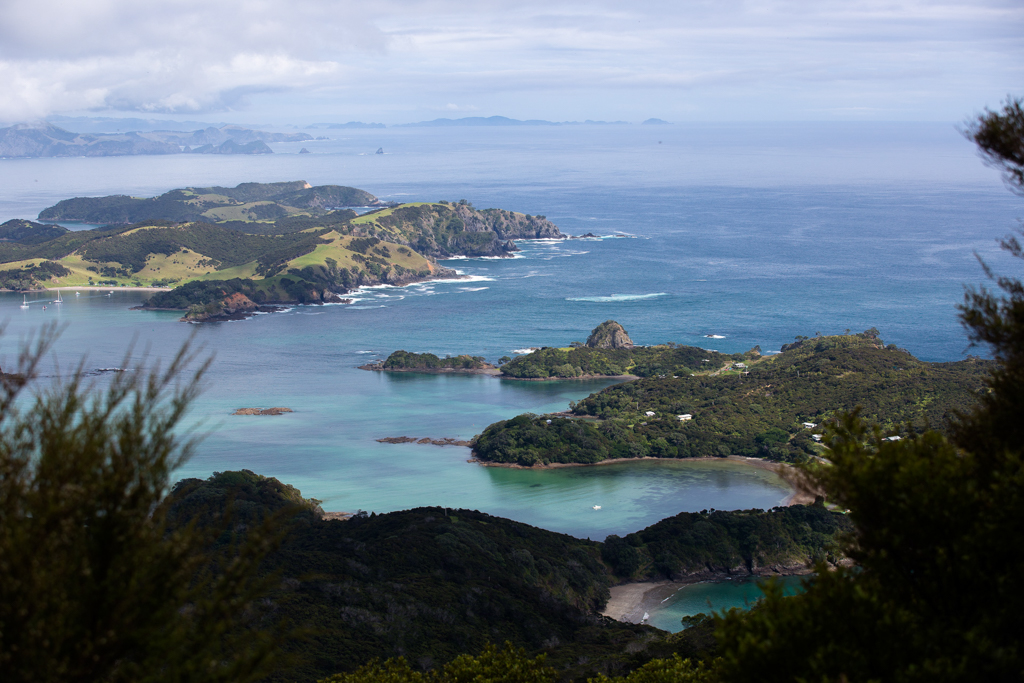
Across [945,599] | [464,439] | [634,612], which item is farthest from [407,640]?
[464,439]

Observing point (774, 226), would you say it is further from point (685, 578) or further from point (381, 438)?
point (685, 578)

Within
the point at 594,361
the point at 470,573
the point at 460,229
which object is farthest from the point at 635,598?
the point at 460,229

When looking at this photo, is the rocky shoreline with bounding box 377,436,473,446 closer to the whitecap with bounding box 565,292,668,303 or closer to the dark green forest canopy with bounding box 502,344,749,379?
the dark green forest canopy with bounding box 502,344,749,379

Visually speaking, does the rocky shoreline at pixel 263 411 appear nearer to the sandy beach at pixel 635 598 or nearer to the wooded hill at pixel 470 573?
the wooded hill at pixel 470 573

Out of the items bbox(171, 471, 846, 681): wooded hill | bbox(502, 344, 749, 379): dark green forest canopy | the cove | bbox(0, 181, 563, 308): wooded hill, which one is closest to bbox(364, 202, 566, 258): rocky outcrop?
bbox(0, 181, 563, 308): wooded hill

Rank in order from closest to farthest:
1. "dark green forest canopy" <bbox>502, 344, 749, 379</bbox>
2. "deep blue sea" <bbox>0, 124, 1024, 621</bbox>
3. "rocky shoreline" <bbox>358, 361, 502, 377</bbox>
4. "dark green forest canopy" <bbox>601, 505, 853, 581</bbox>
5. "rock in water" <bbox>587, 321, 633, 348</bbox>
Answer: "dark green forest canopy" <bbox>601, 505, 853, 581</bbox> < "deep blue sea" <bbox>0, 124, 1024, 621</bbox> < "dark green forest canopy" <bbox>502, 344, 749, 379</bbox> < "rocky shoreline" <bbox>358, 361, 502, 377</bbox> < "rock in water" <bbox>587, 321, 633, 348</bbox>

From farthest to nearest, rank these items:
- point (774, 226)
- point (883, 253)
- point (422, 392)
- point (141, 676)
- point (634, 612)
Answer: point (774, 226), point (883, 253), point (422, 392), point (634, 612), point (141, 676)
